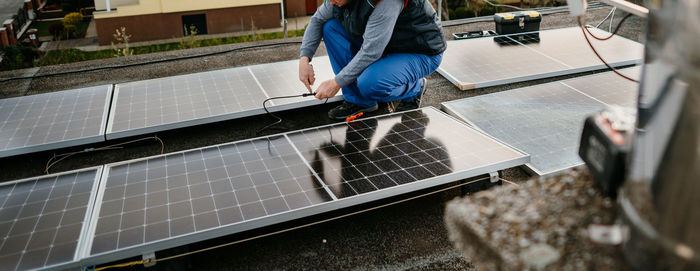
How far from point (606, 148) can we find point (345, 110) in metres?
2.49

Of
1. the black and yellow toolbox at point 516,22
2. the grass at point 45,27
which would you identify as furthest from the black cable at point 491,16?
the grass at point 45,27

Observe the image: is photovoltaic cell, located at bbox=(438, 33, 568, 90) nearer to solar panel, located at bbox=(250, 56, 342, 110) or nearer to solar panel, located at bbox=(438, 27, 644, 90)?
solar panel, located at bbox=(438, 27, 644, 90)

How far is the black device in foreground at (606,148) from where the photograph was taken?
1.04m

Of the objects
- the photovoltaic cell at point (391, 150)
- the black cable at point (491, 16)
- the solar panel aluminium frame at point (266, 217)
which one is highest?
the black cable at point (491, 16)

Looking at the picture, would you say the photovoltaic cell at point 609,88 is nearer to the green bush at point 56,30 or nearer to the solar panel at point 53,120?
the solar panel at point 53,120

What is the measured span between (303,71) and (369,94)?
1.50 ft

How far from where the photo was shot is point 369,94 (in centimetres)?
324

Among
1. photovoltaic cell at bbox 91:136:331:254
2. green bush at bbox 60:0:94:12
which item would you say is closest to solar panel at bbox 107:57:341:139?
photovoltaic cell at bbox 91:136:331:254

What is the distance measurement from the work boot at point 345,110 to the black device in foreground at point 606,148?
233cm

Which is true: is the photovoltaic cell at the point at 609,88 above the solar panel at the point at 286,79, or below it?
below

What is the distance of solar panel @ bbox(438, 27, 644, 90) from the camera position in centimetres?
392

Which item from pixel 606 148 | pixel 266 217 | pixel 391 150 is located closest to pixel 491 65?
pixel 391 150

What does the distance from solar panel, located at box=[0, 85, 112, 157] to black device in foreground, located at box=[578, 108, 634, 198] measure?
2.70m

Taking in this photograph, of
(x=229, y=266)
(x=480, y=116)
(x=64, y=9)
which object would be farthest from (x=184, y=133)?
(x=64, y=9)
